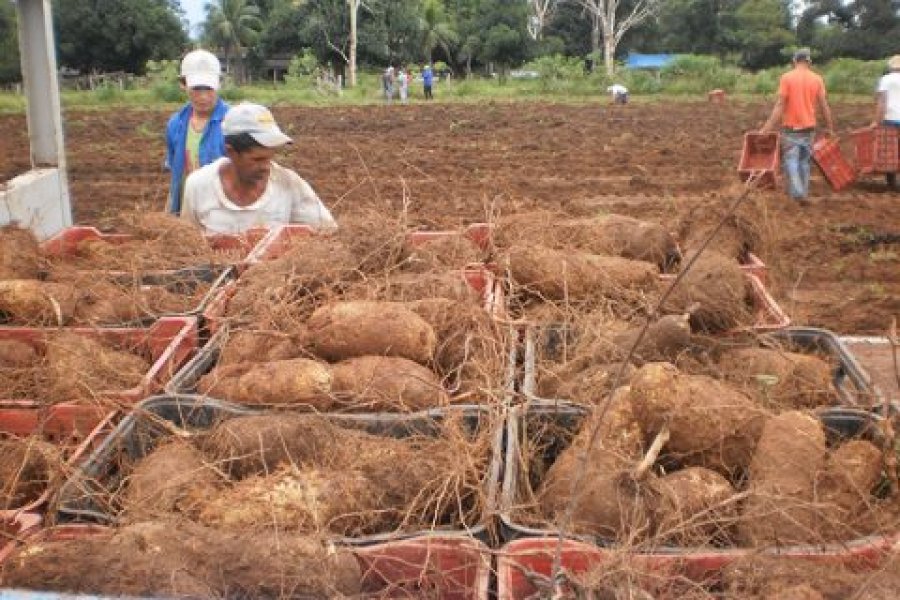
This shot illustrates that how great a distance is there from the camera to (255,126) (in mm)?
4195

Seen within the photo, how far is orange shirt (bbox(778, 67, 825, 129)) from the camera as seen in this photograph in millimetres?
10656

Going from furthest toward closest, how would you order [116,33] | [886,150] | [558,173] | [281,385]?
[116,33], [558,173], [886,150], [281,385]

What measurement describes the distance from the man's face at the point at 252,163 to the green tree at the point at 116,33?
47.3 m

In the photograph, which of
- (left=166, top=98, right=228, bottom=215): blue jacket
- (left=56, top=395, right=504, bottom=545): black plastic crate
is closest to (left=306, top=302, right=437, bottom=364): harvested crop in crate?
(left=56, top=395, right=504, bottom=545): black plastic crate

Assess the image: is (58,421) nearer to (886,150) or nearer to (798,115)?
(798,115)

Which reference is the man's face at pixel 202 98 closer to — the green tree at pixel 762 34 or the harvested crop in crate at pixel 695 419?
the harvested crop in crate at pixel 695 419

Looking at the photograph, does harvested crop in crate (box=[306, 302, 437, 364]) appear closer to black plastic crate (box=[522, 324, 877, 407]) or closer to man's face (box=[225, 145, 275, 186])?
black plastic crate (box=[522, 324, 877, 407])

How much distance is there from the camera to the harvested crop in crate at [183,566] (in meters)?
1.91

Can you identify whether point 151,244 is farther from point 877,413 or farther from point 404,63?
point 404,63

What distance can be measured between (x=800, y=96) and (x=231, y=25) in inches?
1777

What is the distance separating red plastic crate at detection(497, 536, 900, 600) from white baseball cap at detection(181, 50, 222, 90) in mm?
3910

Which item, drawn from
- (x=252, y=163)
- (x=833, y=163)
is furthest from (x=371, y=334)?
(x=833, y=163)

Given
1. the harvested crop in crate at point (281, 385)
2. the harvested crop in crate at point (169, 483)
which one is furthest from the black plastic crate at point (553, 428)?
the harvested crop in crate at point (169, 483)

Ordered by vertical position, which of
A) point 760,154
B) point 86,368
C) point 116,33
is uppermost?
point 116,33
